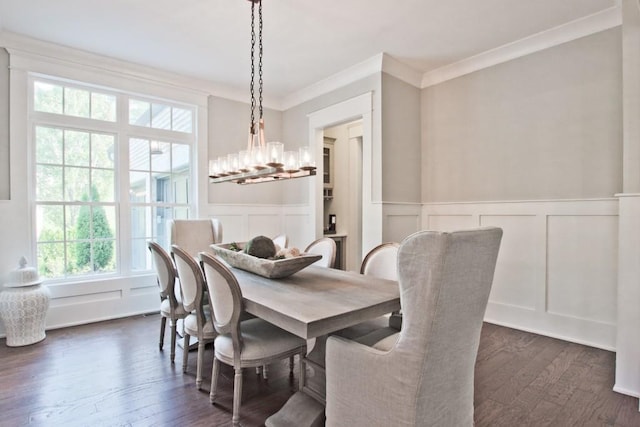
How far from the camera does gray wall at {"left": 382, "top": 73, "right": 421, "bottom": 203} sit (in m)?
3.85

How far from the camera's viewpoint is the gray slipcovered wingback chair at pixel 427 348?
3.98 ft

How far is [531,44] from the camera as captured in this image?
3344 mm

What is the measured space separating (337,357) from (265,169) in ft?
4.96

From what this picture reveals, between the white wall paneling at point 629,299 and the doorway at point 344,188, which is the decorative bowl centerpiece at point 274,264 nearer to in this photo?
the white wall paneling at point 629,299

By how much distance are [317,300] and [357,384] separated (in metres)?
0.47

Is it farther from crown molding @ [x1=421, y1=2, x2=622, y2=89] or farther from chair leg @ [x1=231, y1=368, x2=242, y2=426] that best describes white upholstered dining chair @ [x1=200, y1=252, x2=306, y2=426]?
crown molding @ [x1=421, y1=2, x2=622, y2=89]

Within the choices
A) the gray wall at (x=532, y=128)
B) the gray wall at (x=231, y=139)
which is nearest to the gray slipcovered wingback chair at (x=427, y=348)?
the gray wall at (x=532, y=128)

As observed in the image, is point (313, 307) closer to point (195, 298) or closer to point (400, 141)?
point (195, 298)

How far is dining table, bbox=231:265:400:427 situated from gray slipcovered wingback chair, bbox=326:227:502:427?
0.54ft

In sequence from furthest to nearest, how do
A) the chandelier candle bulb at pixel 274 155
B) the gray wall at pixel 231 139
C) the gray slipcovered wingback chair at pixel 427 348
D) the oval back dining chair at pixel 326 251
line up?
the gray wall at pixel 231 139, the oval back dining chair at pixel 326 251, the chandelier candle bulb at pixel 274 155, the gray slipcovered wingback chair at pixel 427 348

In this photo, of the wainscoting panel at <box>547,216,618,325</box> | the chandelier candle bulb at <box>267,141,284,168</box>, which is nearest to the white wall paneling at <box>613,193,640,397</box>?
the wainscoting panel at <box>547,216,618,325</box>

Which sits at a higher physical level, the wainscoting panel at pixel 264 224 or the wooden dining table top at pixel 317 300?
the wainscoting panel at pixel 264 224

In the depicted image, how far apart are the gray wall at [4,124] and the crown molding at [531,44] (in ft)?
14.5

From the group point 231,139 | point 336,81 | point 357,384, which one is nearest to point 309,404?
point 357,384
